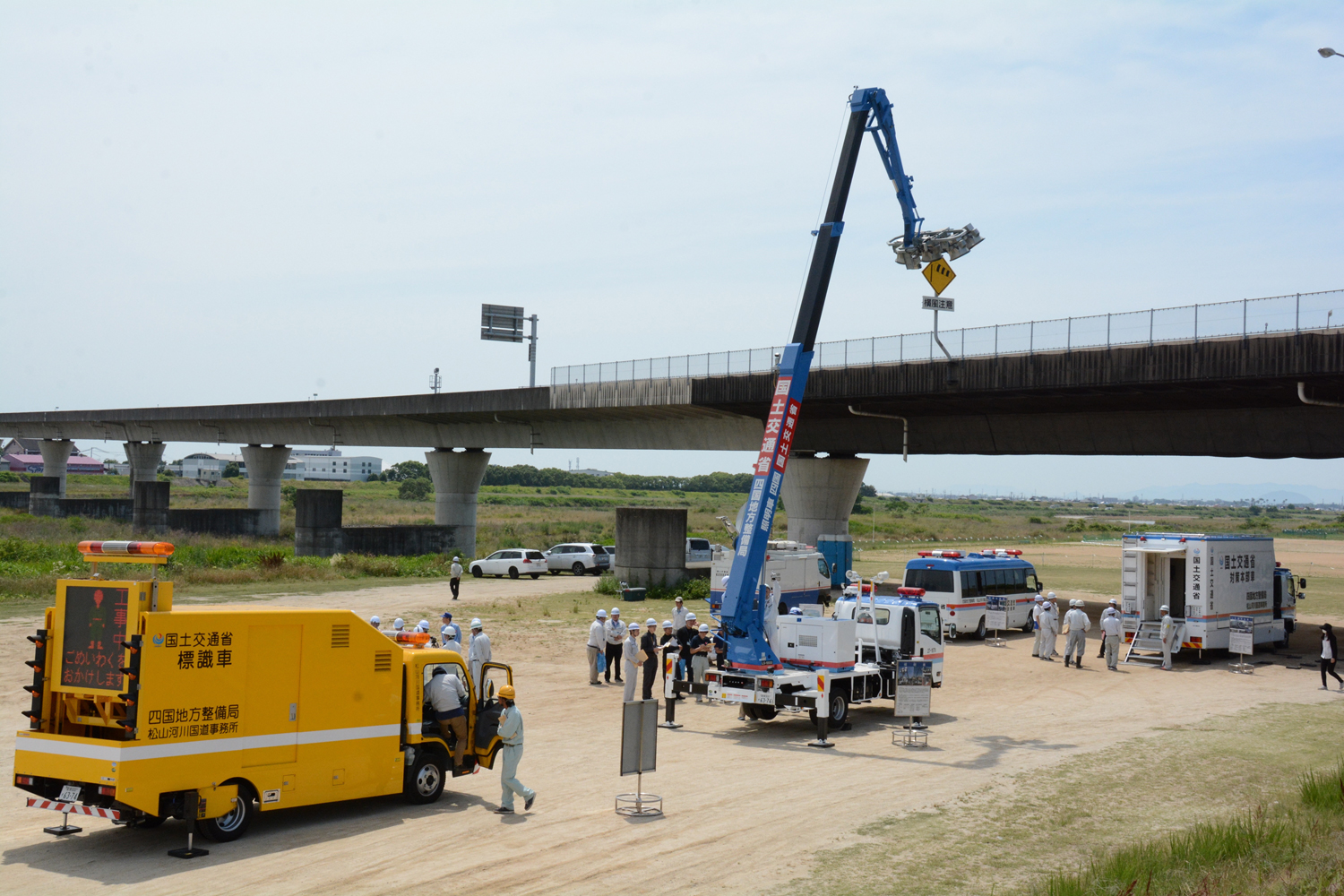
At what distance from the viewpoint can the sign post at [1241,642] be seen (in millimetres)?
27609

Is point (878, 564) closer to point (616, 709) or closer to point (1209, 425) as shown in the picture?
point (1209, 425)

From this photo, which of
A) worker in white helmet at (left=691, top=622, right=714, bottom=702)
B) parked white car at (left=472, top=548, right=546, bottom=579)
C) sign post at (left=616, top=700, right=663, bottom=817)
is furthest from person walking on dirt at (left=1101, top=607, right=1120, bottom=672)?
parked white car at (left=472, top=548, right=546, bottom=579)

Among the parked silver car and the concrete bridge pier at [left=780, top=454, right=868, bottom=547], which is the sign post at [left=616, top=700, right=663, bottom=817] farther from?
the parked silver car

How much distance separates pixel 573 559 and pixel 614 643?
2793 cm

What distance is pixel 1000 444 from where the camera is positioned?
40656 millimetres

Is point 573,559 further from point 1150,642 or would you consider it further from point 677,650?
point 677,650

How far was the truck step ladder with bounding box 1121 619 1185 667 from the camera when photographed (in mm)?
28297

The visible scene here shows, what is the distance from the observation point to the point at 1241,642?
2777 centimetres

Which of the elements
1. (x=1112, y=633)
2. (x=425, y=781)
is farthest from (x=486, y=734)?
(x=1112, y=633)

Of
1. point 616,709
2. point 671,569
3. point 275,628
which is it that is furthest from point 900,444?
point 275,628

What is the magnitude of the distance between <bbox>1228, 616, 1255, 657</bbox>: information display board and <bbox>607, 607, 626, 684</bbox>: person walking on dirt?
52.2 feet

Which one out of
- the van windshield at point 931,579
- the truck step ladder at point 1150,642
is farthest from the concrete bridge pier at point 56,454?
the truck step ladder at point 1150,642

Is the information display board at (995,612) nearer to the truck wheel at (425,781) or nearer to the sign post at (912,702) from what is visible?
the sign post at (912,702)

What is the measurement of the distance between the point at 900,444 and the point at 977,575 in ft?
36.2
